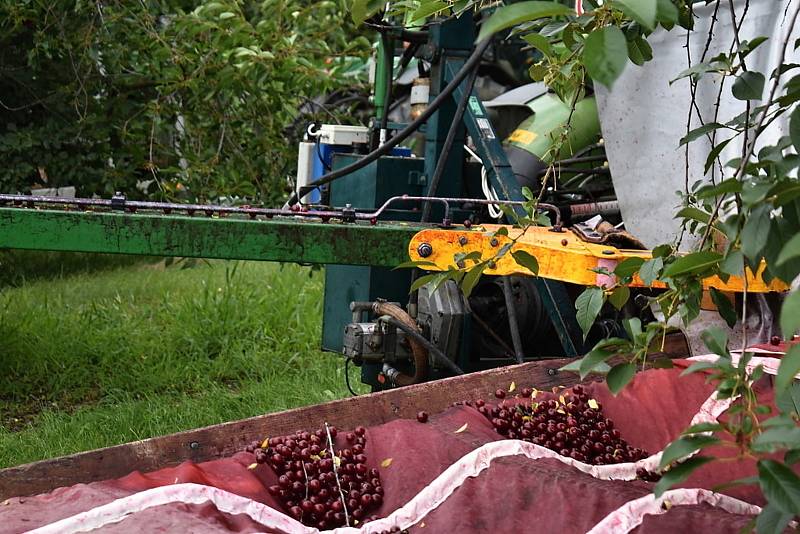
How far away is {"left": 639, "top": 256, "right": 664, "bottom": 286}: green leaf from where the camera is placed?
6.03ft

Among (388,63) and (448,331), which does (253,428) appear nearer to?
(448,331)

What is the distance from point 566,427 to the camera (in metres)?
2.69

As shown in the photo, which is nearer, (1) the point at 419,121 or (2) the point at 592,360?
(2) the point at 592,360

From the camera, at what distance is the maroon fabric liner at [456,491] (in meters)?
2.07

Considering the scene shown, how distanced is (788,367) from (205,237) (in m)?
2.24

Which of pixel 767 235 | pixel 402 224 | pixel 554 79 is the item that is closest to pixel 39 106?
pixel 402 224

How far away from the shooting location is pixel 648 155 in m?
3.79

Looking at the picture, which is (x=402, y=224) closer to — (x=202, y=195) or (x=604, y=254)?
(x=604, y=254)

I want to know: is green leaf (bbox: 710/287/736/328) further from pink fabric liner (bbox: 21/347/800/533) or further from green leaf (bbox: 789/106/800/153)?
green leaf (bbox: 789/106/800/153)

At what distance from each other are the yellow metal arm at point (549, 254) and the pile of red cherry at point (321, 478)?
61 centimetres

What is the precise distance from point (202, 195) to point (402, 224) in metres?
2.64

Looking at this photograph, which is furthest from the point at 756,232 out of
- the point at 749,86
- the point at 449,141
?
the point at 449,141

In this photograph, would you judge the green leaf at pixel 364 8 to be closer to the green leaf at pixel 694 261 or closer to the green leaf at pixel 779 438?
the green leaf at pixel 694 261

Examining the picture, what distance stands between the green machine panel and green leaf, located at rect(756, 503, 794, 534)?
2.54 meters
